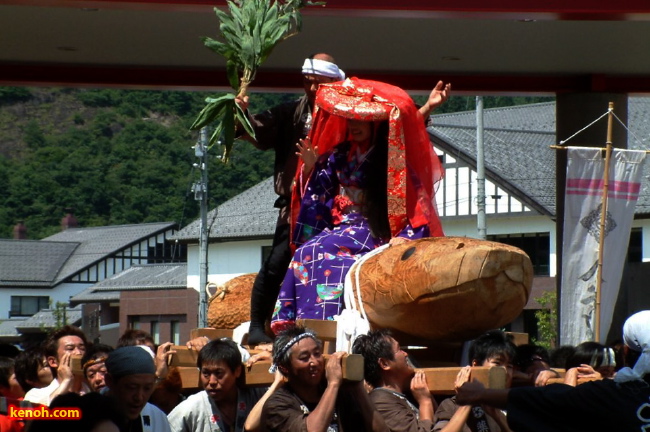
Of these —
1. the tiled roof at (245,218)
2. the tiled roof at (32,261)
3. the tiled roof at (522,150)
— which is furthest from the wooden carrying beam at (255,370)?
the tiled roof at (32,261)

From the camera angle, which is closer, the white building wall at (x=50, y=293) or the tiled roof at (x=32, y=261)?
the white building wall at (x=50, y=293)

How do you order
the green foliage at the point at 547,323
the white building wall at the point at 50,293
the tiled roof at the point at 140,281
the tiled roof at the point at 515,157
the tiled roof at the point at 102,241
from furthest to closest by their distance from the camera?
1. the tiled roof at the point at 102,241
2. the white building wall at the point at 50,293
3. the tiled roof at the point at 140,281
4. the tiled roof at the point at 515,157
5. the green foliage at the point at 547,323

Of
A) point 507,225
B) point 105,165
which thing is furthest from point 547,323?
point 105,165

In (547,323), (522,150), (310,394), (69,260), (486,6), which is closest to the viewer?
(310,394)

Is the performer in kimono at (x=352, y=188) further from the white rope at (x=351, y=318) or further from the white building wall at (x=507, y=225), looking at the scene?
the white building wall at (x=507, y=225)

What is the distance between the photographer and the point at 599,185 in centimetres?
1127

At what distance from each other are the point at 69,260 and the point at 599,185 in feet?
190

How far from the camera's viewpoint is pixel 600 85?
495 inches

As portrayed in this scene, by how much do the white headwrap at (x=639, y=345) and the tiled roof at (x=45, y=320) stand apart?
159 ft

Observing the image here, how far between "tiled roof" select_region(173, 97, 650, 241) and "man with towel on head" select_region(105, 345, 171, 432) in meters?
31.7

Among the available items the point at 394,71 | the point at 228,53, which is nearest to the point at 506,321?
the point at 228,53

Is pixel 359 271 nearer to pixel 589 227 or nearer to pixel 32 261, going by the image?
pixel 589 227

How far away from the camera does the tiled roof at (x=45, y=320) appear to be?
52656 mm

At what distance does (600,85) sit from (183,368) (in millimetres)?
7371
